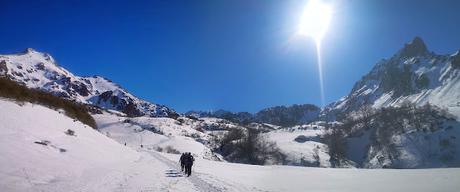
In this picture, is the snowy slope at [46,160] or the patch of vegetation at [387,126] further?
the patch of vegetation at [387,126]

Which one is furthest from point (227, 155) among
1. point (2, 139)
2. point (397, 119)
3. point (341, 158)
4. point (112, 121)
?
point (2, 139)

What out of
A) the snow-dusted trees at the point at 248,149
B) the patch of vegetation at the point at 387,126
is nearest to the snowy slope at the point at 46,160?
the snow-dusted trees at the point at 248,149

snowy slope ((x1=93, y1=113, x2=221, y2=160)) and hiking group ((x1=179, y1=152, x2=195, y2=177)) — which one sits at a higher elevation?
snowy slope ((x1=93, y1=113, x2=221, y2=160))

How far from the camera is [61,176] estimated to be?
1553cm

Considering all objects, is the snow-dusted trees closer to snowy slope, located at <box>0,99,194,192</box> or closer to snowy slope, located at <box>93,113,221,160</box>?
snowy slope, located at <box>93,113,221,160</box>

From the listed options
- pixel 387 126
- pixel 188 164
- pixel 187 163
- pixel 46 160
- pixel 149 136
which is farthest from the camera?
pixel 387 126

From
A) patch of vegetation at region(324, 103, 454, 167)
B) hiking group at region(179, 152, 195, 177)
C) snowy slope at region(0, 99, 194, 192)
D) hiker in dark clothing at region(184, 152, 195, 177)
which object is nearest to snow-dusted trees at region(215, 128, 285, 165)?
patch of vegetation at region(324, 103, 454, 167)

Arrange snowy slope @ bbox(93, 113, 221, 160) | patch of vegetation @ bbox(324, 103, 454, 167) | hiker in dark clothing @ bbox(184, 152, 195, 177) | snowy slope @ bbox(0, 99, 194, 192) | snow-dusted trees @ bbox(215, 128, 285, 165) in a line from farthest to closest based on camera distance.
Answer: patch of vegetation @ bbox(324, 103, 454, 167)
snow-dusted trees @ bbox(215, 128, 285, 165)
snowy slope @ bbox(93, 113, 221, 160)
hiker in dark clothing @ bbox(184, 152, 195, 177)
snowy slope @ bbox(0, 99, 194, 192)

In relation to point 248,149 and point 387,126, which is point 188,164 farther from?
point 387,126

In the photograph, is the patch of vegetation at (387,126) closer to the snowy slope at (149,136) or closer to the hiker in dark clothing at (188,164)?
the snowy slope at (149,136)

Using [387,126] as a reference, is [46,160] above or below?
below

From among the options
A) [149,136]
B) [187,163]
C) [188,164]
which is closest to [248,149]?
[149,136]

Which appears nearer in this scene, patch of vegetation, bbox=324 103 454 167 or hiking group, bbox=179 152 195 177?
hiking group, bbox=179 152 195 177

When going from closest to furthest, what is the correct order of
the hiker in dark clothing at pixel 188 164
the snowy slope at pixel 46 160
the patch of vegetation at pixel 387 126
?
the snowy slope at pixel 46 160, the hiker in dark clothing at pixel 188 164, the patch of vegetation at pixel 387 126
